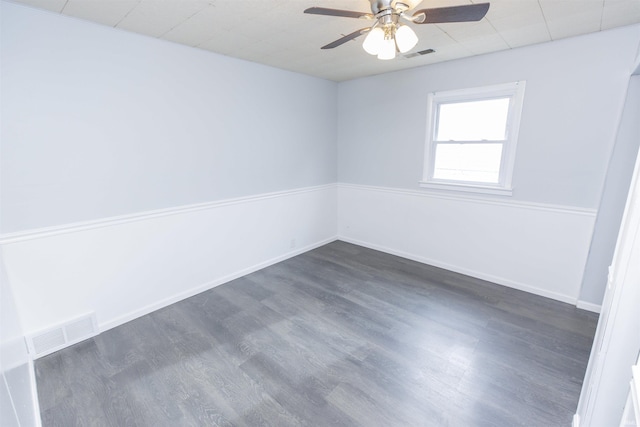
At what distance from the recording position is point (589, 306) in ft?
9.04

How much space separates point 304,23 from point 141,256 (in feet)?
8.30

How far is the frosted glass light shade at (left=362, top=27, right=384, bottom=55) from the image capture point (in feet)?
5.48

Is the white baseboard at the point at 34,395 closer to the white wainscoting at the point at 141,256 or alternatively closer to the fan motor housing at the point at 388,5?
the white wainscoting at the point at 141,256

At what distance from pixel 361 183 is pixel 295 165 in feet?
3.67

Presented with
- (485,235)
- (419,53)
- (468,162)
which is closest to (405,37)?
(419,53)

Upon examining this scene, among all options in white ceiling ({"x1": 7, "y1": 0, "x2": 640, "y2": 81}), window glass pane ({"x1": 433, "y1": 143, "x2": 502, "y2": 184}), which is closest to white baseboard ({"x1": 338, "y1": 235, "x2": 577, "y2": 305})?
window glass pane ({"x1": 433, "y1": 143, "x2": 502, "y2": 184})

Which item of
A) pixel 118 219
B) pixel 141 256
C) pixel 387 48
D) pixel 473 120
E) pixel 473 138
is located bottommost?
pixel 141 256

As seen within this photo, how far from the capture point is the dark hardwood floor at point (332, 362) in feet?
5.74

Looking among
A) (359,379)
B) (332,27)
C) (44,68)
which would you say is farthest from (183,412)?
(332,27)

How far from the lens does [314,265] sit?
152 inches

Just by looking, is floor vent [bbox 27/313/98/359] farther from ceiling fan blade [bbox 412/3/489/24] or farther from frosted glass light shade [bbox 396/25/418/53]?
ceiling fan blade [bbox 412/3/489/24]

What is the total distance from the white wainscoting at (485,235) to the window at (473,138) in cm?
22

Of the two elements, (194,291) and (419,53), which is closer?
(419,53)

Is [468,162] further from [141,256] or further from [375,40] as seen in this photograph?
[141,256]
